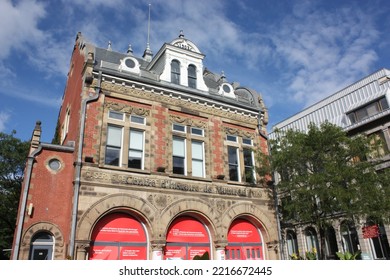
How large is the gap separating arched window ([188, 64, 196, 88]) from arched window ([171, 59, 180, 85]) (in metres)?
0.77

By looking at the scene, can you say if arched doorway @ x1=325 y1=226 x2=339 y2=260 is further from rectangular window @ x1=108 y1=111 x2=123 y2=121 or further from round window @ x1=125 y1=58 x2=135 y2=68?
round window @ x1=125 y1=58 x2=135 y2=68

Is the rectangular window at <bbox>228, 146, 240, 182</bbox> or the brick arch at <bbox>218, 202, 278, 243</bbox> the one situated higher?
the rectangular window at <bbox>228, 146, 240, 182</bbox>

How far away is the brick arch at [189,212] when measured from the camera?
49.6 feet

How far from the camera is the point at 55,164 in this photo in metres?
14.6

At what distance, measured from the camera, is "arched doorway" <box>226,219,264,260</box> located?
17.1 meters

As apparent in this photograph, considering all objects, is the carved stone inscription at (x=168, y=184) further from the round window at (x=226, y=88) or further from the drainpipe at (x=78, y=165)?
the round window at (x=226, y=88)

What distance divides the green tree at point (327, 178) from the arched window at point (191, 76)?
6048mm

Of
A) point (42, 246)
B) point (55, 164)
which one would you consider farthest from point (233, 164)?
point (42, 246)

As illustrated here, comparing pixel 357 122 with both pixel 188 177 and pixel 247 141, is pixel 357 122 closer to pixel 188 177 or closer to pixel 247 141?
pixel 247 141

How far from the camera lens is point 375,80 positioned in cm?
3083

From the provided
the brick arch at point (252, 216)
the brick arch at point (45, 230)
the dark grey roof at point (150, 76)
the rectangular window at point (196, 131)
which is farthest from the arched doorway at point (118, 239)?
the dark grey roof at point (150, 76)

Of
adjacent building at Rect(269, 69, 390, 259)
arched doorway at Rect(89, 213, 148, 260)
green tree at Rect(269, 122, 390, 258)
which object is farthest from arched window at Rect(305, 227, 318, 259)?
arched doorway at Rect(89, 213, 148, 260)
